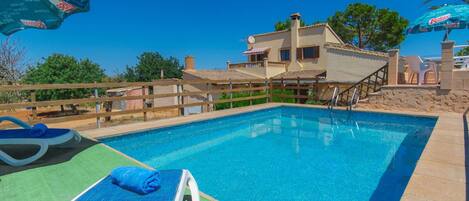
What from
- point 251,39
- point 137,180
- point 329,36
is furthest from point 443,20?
point 251,39

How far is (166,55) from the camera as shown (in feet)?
150

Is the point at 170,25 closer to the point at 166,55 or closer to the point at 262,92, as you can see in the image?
the point at 166,55

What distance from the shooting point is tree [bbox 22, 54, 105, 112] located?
63.3ft

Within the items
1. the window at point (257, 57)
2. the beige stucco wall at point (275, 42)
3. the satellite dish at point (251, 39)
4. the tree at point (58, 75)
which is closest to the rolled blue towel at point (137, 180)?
the tree at point (58, 75)

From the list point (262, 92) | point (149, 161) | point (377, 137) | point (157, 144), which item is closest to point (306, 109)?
point (262, 92)

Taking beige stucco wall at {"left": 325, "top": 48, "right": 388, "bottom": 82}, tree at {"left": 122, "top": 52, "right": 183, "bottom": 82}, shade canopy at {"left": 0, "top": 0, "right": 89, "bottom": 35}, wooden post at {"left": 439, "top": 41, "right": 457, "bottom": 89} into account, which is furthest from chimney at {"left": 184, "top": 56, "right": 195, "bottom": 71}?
tree at {"left": 122, "top": 52, "right": 183, "bottom": 82}

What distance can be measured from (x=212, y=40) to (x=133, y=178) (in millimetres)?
45225

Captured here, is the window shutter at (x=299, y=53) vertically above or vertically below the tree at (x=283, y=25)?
below

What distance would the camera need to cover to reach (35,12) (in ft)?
10.9

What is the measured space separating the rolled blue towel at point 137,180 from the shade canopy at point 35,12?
92.9 inches

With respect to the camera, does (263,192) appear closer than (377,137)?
Yes

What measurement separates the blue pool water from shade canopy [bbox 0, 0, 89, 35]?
107 inches

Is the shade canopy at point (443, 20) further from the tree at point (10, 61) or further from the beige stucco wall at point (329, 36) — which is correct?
the tree at point (10, 61)

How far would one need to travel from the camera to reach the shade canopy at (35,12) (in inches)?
122
